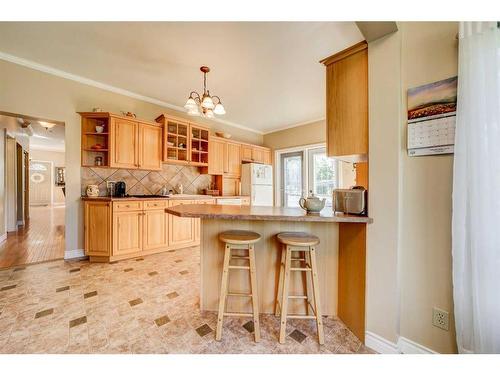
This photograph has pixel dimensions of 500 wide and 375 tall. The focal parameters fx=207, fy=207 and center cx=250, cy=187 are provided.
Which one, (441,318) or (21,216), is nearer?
(441,318)

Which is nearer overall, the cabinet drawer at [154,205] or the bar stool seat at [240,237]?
the bar stool seat at [240,237]

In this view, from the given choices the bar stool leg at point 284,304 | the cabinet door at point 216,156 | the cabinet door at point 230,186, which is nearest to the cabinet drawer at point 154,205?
the cabinet door at point 216,156

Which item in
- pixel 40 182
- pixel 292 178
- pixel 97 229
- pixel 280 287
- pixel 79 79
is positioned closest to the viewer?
pixel 280 287

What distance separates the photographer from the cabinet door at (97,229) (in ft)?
9.62

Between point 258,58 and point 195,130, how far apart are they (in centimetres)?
214

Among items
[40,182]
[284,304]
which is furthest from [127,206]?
[40,182]

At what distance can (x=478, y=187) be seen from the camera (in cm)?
107

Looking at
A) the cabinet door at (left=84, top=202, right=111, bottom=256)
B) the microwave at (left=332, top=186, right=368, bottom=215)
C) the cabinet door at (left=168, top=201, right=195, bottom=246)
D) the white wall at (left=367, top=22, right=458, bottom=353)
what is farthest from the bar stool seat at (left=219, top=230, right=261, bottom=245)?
the cabinet door at (left=84, top=202, right=111, bottom=256)

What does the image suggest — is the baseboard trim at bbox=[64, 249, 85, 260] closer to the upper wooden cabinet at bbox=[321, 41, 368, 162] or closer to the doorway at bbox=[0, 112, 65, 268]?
the doorway at bbox=[0, 112, 65, 268]

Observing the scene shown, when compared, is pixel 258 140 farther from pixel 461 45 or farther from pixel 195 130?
pixel 461 45

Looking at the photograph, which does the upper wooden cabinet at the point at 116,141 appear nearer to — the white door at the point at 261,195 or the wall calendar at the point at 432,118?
the white door at the point at 261,195

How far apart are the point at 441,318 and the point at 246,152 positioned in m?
4.41

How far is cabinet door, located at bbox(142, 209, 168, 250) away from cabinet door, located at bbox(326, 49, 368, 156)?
278cm

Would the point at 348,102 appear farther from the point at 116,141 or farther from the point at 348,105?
the point at 116,141
